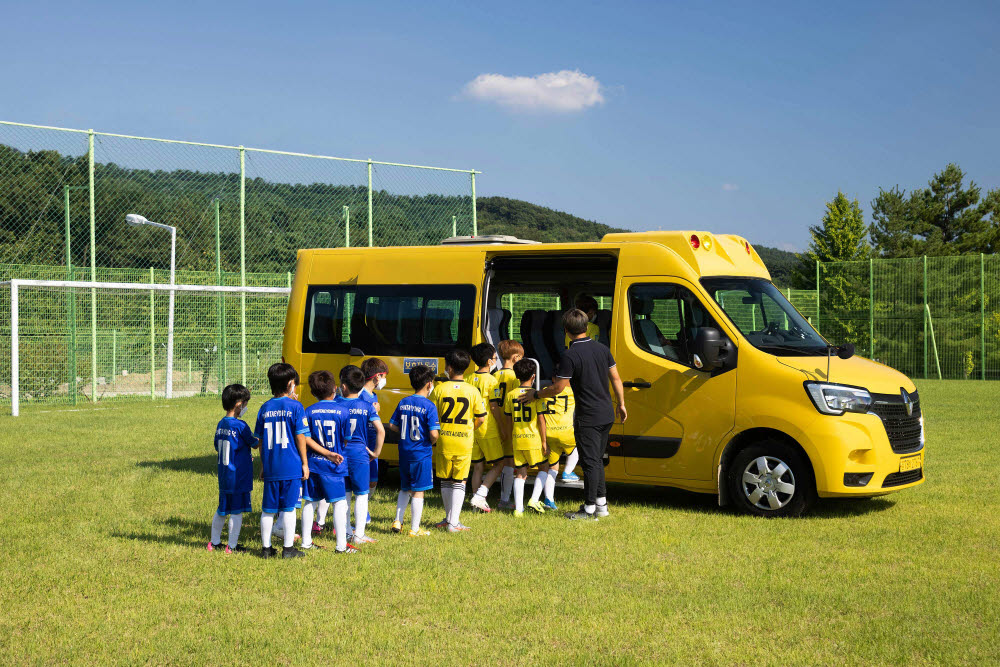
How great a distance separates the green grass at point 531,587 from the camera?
482 cm

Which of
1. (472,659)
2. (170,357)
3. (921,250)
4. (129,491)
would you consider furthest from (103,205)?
(921,250)

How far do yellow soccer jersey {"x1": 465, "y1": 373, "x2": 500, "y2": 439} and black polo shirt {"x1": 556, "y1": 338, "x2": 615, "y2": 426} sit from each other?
74 cm

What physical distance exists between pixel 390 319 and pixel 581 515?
3106 mm

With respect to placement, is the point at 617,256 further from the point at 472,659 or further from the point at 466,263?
the point at 472,659

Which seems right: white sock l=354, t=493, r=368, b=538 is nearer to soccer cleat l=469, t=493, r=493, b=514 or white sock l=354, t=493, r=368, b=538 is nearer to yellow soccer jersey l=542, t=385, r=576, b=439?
soccer cleat l=469, t=493, r=493, b=514

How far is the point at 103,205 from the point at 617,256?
14.4 m

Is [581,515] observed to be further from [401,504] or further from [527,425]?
[401,504]

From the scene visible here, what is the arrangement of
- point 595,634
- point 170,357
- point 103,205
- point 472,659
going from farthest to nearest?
point 170,357, point 103,205, point 595,634, point 472,659

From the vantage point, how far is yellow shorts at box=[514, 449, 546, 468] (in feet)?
27.0

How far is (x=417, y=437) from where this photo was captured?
7.39 meters

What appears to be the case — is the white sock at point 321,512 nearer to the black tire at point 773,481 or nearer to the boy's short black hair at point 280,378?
the boy's short black hair at point 280,378

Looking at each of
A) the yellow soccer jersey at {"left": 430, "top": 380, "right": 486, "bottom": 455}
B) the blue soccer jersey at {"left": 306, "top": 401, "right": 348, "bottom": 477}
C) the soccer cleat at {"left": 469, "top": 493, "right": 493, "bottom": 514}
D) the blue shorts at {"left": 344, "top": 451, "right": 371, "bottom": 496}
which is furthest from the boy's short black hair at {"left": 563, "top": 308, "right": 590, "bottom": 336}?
the blue soccer jersey at {"left": 306, "top": 401, "right": 348, "bottom": 477}

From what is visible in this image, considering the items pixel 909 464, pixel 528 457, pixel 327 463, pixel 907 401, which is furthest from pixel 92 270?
pixel 909 464

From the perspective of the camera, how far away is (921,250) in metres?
56.9
